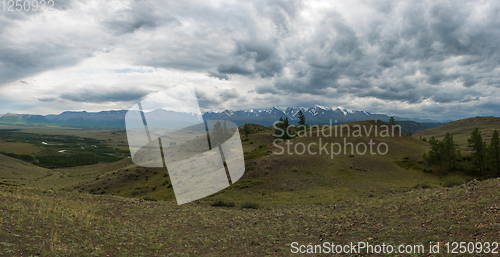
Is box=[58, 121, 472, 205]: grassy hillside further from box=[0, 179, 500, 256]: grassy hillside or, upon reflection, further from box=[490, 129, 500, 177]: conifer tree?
box=[0, 179, 500, 256]: grassy hillside

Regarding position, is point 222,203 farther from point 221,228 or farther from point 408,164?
point 408,164

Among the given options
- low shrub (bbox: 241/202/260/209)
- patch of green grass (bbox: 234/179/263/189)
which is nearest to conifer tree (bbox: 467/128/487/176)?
patch of green grass (bbox: 234/179/263/189)

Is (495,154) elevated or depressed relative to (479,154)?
elevated

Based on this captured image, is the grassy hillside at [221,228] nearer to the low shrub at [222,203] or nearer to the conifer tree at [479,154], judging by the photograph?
the low shrub at [222,203]

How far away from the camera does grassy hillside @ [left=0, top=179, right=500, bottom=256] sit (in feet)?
35.8

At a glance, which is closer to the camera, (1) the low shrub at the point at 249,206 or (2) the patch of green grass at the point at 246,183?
(1) the low shrub at the point at 249,206

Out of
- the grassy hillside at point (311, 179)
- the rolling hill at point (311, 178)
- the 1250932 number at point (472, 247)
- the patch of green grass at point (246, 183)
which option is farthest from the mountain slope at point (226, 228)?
the patch of green grass at point (246, 183)

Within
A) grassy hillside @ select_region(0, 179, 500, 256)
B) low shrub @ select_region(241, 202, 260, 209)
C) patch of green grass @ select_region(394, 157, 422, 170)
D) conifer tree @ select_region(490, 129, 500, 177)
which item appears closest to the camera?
grassy hillside @ select_region(0, 179, 500, 256)

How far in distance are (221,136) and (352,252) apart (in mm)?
75932

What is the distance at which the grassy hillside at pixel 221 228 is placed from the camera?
35.8 feet

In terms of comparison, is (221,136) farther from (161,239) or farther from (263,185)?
(161,239)

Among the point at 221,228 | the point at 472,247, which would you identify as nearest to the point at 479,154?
the point at 472,247

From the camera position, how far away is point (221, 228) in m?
18.6

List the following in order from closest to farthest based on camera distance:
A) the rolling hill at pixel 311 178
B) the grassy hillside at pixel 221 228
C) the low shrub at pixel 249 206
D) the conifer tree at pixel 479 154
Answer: the grassy hillside at pixel 221 228 → the low shrub at pixel 249 206 → the rolling hill at pixel 311 178 → the conifer tree at pixel 479 154
